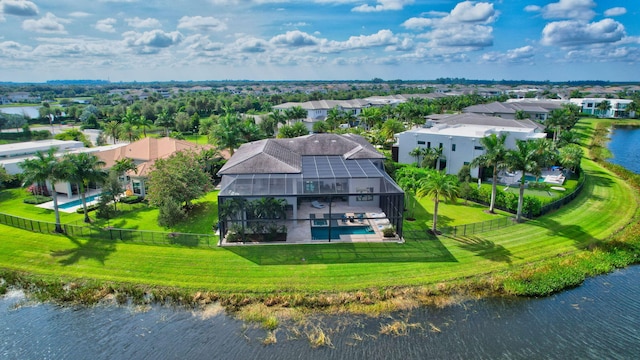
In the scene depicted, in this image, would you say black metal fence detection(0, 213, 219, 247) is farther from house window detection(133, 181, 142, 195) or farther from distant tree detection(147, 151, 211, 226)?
house window detection(133, 181, 142, 195)

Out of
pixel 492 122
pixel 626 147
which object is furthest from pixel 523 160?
pixel 626 147

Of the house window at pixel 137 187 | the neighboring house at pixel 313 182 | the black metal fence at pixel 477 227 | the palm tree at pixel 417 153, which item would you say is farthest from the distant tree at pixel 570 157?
the house window at pixel 137 187

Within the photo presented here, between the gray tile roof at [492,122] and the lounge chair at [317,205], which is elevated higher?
the gray tile roof at [492,122]

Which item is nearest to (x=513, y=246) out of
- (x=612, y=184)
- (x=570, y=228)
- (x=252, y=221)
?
(x=570, y=228)

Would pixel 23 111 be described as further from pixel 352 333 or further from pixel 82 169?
pixel 352 333

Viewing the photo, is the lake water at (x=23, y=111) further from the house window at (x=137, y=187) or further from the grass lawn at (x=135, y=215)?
the house window at (x=137, y=187)

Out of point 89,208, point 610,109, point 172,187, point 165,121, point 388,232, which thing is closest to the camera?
point 388,232
